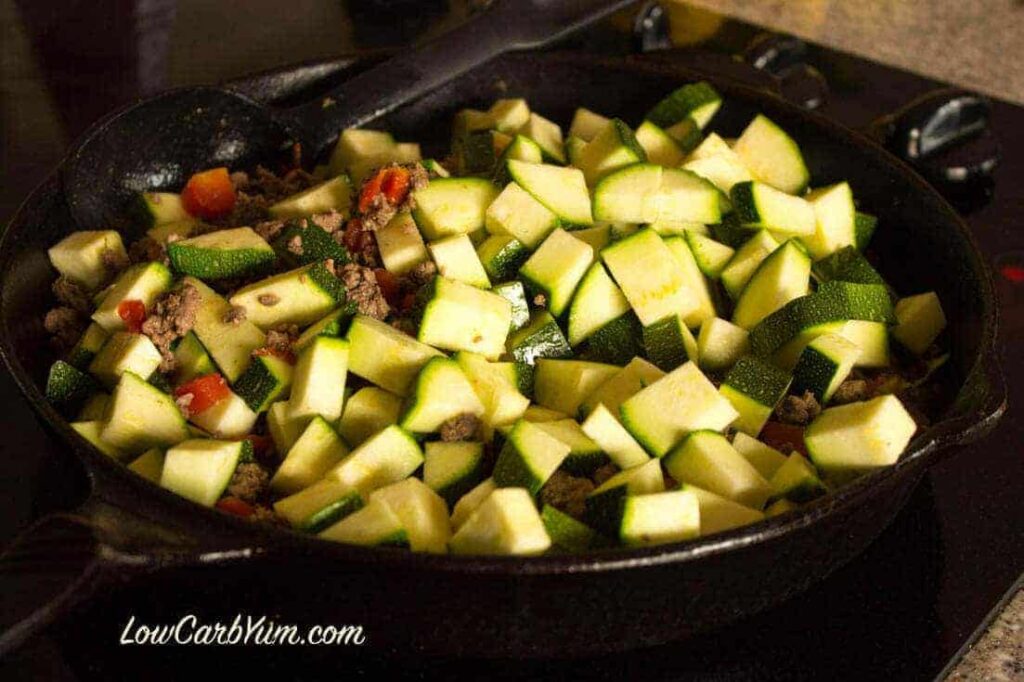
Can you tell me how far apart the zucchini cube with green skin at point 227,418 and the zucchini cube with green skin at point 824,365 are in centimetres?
68

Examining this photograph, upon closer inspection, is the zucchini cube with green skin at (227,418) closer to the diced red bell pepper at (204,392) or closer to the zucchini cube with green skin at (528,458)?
the diced red bell pepper at (204,392)

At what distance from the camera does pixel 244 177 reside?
1670mm

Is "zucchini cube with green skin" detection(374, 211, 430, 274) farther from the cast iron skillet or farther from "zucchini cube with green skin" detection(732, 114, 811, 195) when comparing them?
"zucchini cube with green skin" detection(732, 114, 811, 195)

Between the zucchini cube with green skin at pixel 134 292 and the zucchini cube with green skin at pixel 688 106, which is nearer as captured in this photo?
the zucchini cube with green skin at pixel 134 292

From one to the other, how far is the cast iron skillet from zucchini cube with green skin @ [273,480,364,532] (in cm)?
8

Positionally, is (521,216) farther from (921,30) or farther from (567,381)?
(921,30)

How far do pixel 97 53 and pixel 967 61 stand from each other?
2.15m

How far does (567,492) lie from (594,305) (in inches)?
12.0

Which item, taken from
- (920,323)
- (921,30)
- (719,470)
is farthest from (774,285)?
(921,30)

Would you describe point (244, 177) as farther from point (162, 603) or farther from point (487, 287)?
point (162, 603)

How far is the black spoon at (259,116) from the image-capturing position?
1.61 metres

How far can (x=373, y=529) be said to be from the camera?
3.41ft

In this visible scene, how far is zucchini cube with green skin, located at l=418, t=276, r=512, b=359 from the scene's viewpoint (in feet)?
4.19

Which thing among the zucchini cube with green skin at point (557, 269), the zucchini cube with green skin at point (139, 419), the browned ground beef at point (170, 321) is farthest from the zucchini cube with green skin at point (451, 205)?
the zucchini cube with green skin at point (139, 419)
